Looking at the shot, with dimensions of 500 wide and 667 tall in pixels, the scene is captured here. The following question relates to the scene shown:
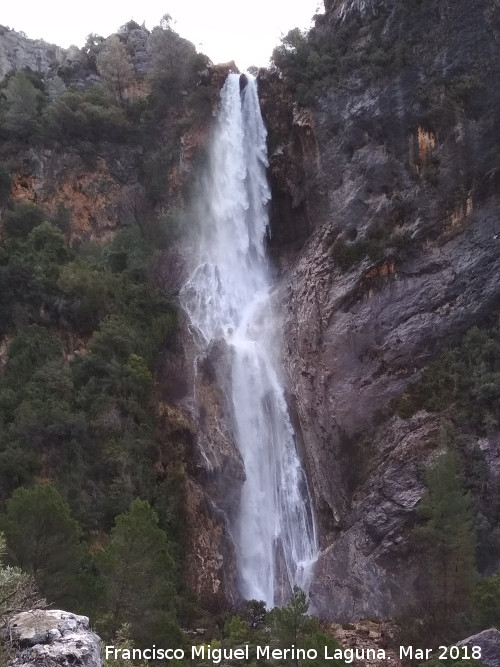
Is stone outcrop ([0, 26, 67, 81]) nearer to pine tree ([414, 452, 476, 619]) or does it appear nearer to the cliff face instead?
the cliff face

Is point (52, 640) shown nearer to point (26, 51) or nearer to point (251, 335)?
point (251, 335)

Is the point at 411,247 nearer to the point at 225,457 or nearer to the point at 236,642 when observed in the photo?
the point at 225,457

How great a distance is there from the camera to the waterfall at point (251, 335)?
2531 centimetres

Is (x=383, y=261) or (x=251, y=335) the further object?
(x=251, y=335)

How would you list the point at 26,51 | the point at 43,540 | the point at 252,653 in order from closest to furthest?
the point at 252,653 → the point at 43,540 → the point at 26,51

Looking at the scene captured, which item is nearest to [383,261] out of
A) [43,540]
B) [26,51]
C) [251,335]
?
[251,335]

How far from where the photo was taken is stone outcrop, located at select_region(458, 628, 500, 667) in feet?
48.5

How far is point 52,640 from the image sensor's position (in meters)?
8.66

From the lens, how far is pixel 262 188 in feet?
121

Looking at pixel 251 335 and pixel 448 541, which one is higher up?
pixel 251 335

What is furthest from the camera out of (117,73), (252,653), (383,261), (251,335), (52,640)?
(117,73)

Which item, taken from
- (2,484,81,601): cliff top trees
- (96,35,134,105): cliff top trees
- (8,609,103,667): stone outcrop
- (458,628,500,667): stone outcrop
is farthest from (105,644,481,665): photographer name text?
(96,35,134,105): cliff top trees

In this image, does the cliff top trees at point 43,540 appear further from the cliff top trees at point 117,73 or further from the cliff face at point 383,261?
the cliff top trees at point 117,73

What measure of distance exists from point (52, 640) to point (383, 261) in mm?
23393
